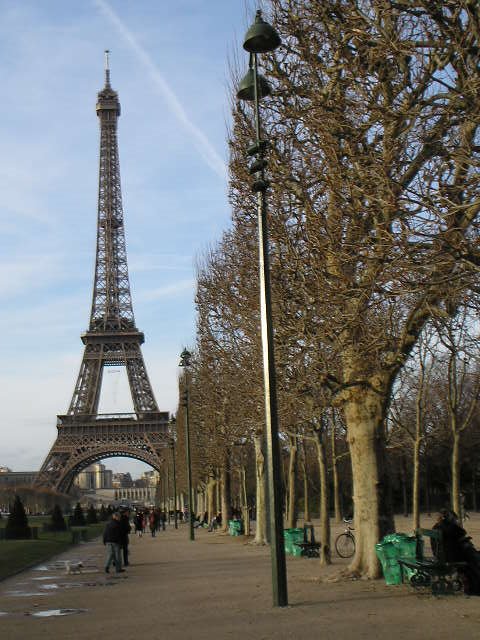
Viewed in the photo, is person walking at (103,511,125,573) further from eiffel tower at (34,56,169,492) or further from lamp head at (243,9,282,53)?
eiffel tower at (34,56,169,492)

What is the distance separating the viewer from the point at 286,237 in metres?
16.0

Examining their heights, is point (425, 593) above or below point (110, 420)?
below

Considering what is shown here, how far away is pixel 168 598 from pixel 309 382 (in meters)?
5.44

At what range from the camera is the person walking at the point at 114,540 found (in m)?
22.0

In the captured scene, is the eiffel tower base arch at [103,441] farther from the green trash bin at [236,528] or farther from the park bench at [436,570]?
the park bench at [436,570]

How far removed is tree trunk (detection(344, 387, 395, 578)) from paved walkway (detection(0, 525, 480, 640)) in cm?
74

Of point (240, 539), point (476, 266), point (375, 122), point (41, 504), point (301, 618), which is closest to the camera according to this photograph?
point (476, 266)

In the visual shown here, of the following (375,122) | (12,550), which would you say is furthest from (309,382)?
(12,550)

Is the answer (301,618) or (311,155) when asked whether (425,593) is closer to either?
(301,618)

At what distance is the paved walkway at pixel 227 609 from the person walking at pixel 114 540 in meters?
1.33

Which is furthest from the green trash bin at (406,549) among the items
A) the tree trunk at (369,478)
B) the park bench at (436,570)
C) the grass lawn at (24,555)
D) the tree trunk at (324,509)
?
the grass lawn at (24,555)

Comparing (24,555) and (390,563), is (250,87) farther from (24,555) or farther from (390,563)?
(24,555)

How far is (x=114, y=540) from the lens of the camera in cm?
2211

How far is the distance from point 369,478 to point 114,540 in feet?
29.3
